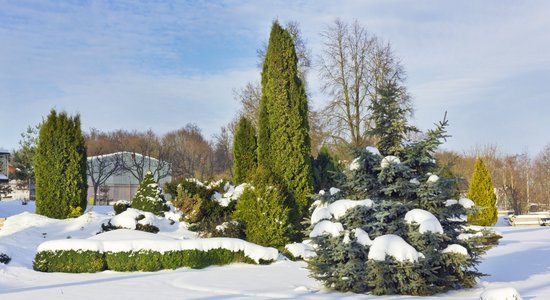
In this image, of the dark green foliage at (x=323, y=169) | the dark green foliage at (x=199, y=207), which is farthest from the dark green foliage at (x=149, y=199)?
the dark green foliage at (x=323, y=169)

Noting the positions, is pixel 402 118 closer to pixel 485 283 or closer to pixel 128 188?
pixel 485 283

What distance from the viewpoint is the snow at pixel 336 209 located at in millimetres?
8906

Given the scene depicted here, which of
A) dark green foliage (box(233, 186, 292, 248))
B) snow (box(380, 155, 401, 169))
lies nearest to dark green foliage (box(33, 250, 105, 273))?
dark green foliage (box(233, 186, 292, 248))

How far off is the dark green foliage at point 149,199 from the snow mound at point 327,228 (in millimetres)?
12943

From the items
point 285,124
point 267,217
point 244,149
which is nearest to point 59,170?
point 244,149

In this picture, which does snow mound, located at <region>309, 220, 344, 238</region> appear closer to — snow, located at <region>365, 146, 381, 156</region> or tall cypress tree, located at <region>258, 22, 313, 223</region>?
snow, located at <region>365, 146, 381, 156</region>

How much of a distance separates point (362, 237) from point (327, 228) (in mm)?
603

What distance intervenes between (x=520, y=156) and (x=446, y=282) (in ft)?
179

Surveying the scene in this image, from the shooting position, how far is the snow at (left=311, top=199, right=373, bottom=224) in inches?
351

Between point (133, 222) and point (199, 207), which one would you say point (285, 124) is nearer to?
point (199, 207)

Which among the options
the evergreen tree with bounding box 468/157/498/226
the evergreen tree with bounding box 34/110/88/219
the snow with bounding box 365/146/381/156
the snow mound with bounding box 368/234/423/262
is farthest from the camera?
the evergreen tree with bounding box 468/157/498/226

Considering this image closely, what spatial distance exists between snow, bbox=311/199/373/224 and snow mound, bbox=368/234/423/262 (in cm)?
73

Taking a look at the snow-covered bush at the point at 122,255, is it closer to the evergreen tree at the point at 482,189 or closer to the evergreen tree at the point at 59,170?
the evergreen tree at the point at 59,170

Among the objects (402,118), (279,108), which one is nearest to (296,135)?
(279,108)
